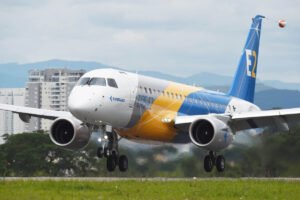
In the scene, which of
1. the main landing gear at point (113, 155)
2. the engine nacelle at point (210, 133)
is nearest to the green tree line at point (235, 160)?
the main landing gear at point (113, 155)

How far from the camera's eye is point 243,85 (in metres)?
52.4

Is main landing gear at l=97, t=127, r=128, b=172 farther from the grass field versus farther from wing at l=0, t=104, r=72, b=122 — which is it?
the grass field

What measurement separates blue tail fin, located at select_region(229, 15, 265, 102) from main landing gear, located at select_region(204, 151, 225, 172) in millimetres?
8703

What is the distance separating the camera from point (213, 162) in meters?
42.8

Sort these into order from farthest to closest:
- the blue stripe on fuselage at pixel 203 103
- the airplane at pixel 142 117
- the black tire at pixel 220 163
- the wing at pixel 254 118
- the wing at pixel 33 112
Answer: the blue stripe on fuselage at pixel 203 103 → the wing at pixel 33 112 → the black tire at pixel 220 163 → the wing at pixel 254 118 → the airplane at pixel 142 117

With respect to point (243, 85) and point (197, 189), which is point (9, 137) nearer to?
point (243, 85)

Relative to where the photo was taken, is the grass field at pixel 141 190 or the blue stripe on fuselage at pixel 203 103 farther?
the blue stripe on fuselage at pixel 203 103

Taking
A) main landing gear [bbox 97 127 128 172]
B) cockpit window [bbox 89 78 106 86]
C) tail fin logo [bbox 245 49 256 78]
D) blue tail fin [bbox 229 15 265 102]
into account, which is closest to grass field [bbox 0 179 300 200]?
cockpit window [bbox 89 78 106 86]

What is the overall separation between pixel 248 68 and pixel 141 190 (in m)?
27.4

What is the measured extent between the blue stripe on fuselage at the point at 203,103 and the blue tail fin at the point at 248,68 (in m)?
3.31

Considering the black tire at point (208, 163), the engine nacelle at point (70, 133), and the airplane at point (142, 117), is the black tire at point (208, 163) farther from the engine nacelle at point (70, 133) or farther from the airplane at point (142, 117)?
the engine nacelle at point (70, 133)

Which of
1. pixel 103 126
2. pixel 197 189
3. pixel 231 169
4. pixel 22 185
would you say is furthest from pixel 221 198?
pixel 231 169

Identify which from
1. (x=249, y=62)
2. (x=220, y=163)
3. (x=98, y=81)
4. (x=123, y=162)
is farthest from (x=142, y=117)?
(x=249, y=62)

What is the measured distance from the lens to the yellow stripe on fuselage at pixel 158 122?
40.1m
